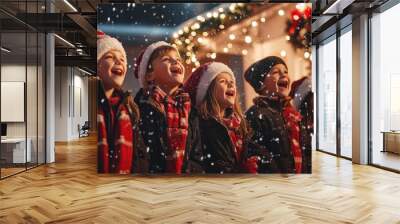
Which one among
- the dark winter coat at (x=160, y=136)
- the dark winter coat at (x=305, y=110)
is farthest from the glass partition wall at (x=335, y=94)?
the dark winter coat at (x=160, y=136)

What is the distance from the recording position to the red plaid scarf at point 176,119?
6.74 metres

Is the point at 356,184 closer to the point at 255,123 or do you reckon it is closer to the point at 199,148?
the point at 255,123

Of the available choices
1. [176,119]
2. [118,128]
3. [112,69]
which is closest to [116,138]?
[118,128]

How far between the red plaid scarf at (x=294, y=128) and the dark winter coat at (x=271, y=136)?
0.06m

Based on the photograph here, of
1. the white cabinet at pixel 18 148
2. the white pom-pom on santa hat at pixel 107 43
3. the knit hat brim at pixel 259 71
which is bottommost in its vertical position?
the white cabinet at pixel 18 148

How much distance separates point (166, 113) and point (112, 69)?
1.22 meters

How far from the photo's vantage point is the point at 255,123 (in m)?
6.75

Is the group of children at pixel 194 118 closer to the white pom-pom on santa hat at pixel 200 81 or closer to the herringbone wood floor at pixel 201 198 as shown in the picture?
the white pom-pom on santa hat at pixel 200 81

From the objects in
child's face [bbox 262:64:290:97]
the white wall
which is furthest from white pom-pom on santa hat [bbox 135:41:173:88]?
the white wall

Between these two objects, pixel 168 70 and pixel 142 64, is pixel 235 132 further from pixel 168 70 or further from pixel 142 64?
pixel 142 64

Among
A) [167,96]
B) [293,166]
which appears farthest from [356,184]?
[167,96]

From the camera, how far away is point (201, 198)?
4965 millimetres

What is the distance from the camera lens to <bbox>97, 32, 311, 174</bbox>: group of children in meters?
6.73

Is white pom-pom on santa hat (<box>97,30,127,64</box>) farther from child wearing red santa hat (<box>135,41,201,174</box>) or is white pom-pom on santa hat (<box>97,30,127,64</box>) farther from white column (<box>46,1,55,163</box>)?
white column (<box>46,1,55,163</box>)
